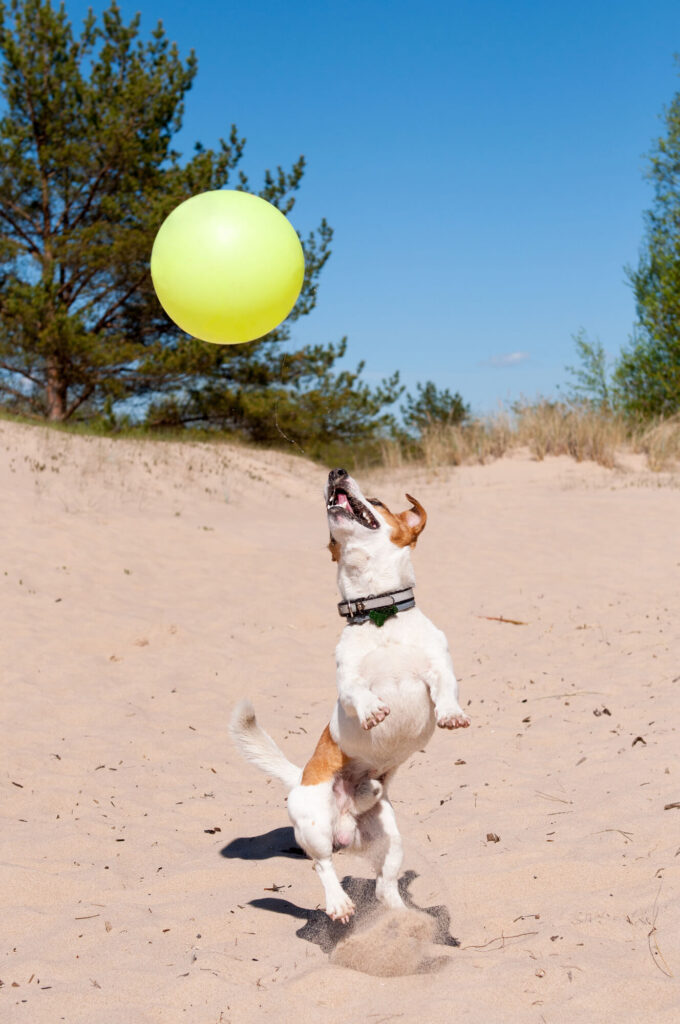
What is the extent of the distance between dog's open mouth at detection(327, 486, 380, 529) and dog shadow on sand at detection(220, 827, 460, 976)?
Result: 5.47ft

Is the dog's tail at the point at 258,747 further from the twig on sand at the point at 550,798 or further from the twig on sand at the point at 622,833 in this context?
the twig on sand at the point at 550,798

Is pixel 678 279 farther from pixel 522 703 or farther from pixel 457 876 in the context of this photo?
pixel 457 876

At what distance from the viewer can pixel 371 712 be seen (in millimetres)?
3406

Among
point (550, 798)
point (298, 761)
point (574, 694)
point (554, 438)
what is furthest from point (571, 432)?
point (550, 798)

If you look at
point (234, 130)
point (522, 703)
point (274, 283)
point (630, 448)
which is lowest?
point (522, 703)

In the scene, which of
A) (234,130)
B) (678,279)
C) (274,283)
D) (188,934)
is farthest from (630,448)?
(188,934)

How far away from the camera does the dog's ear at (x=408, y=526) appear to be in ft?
12.7

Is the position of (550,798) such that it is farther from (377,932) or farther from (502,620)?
(502,620)

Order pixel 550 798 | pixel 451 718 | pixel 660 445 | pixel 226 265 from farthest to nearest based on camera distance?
pixel 660 445 < pixel 550 798 < pixel 226 265 < pixel 451 718

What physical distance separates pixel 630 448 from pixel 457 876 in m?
15.0

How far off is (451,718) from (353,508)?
100cm

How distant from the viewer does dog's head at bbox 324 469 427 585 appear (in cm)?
375

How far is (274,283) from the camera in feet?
15.5

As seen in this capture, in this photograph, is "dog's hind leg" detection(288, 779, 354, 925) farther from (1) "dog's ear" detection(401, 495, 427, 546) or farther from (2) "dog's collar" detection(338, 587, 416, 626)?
(1) "dog's ear" detection(401, 495, 427, 546)
